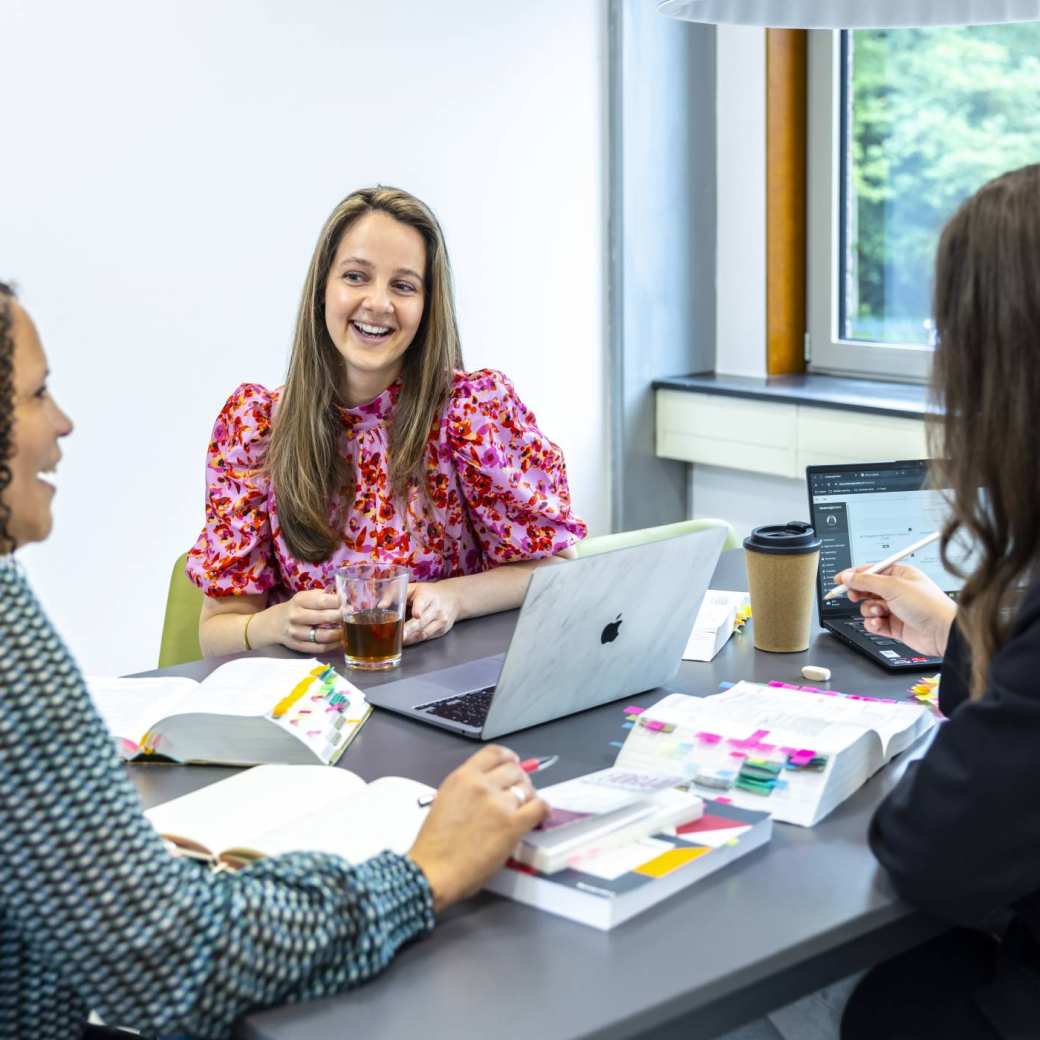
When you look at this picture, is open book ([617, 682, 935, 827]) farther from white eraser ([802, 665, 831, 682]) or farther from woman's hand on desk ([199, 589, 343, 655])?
woman's hand on desk ([199, 589, 343, 655])

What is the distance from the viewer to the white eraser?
156cm

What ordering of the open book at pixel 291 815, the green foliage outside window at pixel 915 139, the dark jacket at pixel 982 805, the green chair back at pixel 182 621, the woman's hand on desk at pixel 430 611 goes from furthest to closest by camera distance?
1. the green foliage outside window at pixel 915 139
2. the green chair back at pixel 182 621
3. the woman's hand on desk at pixel 430 611
4. the open book at pixel 291 815
5. the dark jacket at pixel 982 805

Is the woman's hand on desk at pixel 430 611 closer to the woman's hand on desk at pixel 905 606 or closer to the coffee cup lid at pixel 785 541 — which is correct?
the coffee cup lid at pixel 785 541

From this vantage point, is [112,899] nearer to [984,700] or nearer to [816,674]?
[984,700]

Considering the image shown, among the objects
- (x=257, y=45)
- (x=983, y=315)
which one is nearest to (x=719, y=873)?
(x=983, y=315)

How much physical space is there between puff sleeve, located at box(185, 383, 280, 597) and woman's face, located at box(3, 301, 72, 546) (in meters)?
0.99

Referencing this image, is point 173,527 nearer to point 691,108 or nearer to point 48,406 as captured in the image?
point 691,108

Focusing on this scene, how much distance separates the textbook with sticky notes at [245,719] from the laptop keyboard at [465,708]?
0.07 meters

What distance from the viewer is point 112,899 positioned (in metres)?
0.89

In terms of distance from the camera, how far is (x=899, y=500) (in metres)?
1.81

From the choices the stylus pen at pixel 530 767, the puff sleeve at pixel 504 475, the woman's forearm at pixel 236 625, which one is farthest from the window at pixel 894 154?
the stylus pen at pixel 530 767

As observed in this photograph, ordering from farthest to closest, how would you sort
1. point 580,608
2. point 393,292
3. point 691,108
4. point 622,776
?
point 691,108 < point 393,292 < point 580,608 < point 622,776

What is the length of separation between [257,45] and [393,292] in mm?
1320

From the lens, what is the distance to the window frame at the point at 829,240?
3.79 meters
